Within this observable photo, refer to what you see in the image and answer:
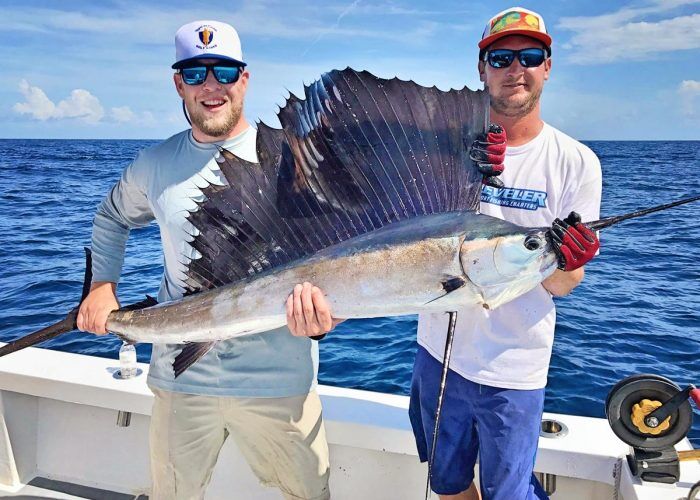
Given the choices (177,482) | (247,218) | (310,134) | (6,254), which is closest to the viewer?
(310,134)

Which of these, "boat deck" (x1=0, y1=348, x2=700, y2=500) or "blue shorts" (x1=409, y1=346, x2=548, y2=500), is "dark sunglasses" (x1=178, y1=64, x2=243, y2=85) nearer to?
"blue shorts" (x1=409, y1=346, x2=548, y2=500)

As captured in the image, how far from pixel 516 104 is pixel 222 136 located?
94 cm

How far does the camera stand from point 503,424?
1.71m

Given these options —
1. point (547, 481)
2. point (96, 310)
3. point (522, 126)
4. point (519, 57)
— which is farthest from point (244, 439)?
point (519, 57)

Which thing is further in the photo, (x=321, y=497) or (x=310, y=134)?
(x=321, y=497)

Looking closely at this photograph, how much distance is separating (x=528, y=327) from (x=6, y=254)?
30.7ft

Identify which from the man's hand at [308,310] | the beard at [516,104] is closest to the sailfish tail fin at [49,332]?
the man's hand at [308,310]

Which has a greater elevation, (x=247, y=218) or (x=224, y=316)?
(x=247, y=218)

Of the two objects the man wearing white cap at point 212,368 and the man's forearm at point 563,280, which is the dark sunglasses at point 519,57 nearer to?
the man's forearm at point 563,280

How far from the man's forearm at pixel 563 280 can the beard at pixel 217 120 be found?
111 centimetres

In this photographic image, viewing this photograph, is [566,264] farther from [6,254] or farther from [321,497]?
[6,254]

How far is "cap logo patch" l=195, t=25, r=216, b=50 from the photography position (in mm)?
1825

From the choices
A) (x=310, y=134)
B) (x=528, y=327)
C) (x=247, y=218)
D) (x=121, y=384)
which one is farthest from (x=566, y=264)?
(x=121, y=384)

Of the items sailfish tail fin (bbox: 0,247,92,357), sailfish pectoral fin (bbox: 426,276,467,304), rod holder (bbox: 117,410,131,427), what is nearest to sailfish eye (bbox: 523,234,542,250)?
sailfish pectoral fin (bbox: 426,276,467,304)
